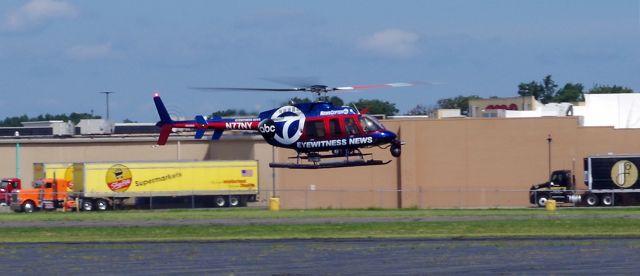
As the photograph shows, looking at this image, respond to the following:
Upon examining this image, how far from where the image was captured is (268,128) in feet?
148

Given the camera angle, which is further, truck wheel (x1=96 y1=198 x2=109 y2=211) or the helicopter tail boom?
truck wheel (x1=96 y1=198 x2=109 y2=211)

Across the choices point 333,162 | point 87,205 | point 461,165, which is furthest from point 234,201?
point 333,162

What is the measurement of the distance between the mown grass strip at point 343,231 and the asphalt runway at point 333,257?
8.90 ft

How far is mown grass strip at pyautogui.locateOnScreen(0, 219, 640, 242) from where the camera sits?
38.1m

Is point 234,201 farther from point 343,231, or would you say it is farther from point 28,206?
point 343,231

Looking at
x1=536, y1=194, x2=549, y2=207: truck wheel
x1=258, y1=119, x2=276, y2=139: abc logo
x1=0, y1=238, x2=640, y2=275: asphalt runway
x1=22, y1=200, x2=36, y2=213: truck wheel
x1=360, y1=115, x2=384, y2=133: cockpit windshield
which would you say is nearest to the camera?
x1=0, y1=238, x2=640, y2=275: asphalt runway

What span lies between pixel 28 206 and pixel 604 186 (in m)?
32.5

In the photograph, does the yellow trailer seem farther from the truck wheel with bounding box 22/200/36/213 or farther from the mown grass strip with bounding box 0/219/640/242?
the mown grass strip with bounding box 0/219/640/242

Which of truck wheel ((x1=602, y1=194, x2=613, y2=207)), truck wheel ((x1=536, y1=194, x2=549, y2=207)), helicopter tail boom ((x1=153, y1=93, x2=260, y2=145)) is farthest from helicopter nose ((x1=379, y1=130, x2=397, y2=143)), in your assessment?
truck wheel ((x1=602, y1=194, x2=613, y2=207))

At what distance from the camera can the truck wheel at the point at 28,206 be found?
66.6m

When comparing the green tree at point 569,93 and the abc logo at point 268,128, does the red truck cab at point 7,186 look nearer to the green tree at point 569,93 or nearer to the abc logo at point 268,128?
the abc logo at point 268,128

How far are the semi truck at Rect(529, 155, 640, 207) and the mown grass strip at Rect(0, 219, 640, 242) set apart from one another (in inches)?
742

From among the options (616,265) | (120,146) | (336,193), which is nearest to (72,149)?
(120,146)

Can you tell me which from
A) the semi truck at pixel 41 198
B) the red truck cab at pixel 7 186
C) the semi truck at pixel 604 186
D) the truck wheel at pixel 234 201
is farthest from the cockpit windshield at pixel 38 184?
the semi truck at pixel 604 186
